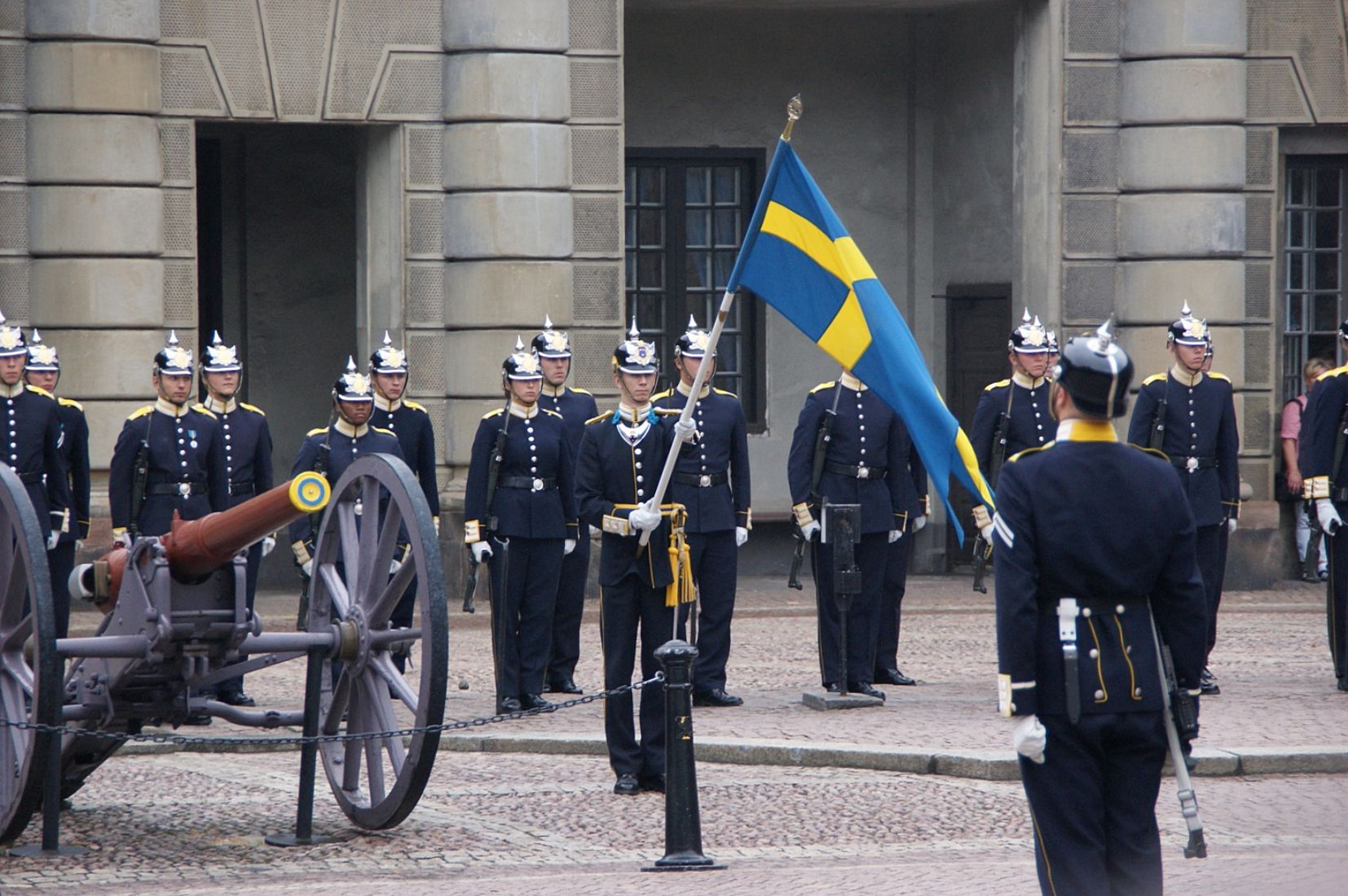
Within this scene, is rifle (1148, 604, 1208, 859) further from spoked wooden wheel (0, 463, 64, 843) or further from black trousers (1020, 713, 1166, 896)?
spoked wooden wheel (0, 463, 64, 843)

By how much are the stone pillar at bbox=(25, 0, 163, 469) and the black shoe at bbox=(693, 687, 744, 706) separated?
5.69 m

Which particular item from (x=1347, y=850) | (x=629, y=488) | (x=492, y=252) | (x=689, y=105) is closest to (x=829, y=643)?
(x=629, y=488)

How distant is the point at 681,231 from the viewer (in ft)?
59.6

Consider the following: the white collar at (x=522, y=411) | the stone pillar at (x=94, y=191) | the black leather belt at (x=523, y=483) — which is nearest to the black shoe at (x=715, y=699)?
the black leather belt at (x=523, y=483)

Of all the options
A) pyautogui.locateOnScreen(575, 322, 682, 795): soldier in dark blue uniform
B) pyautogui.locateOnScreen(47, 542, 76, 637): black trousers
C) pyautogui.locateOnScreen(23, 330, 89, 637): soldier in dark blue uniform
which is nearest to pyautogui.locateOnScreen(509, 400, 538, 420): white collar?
pyautogui.locateOnScreen(575, 322, 682, 795): soldier in dark blue uniform

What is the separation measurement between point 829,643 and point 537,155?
5770 mm

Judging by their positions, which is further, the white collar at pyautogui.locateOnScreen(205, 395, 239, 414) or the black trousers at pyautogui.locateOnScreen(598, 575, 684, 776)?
the white collar at pyautogui.locateOnScreen(205, 395, 239, 414)

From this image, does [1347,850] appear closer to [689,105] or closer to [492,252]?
[492,252]

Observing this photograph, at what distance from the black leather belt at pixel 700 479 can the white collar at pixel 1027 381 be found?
2247mm

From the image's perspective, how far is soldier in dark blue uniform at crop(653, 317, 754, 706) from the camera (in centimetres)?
1122

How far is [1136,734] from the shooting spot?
5781 millimetres

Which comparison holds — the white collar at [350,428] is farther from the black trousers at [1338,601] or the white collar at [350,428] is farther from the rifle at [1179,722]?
the rifle at [1179,722]

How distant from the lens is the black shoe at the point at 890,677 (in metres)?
12.0

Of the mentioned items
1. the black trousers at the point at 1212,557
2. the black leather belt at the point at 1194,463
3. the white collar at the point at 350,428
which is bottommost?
the black trousers at the point at 1212,557
